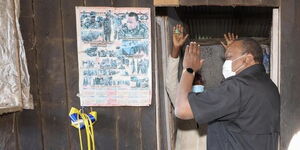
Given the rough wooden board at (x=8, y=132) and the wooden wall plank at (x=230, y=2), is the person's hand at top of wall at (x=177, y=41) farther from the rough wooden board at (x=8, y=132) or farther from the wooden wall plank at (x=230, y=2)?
the rough wooden board at (x=8, y=132)

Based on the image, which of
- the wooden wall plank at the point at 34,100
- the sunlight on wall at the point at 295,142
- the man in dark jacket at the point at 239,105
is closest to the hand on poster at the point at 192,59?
the man in dark jacket at the point at 239,105

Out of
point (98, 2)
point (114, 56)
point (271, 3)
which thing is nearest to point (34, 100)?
point (114, 56)

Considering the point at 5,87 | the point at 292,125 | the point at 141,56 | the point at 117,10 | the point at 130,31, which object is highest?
the point at 117,10

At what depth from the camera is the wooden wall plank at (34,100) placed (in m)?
1.69

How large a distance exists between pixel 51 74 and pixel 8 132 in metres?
0.39

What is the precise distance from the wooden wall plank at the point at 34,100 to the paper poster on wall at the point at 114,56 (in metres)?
0.25

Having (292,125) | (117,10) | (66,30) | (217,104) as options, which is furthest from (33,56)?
(292,125)

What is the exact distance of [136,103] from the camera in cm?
175

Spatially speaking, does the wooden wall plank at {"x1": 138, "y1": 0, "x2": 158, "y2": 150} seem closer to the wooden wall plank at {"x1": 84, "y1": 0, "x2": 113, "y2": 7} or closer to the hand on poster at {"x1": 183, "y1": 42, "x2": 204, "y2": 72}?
the hand on poster at {"x1": 183, "y1": 42, "x2": 204, "y2": 72}

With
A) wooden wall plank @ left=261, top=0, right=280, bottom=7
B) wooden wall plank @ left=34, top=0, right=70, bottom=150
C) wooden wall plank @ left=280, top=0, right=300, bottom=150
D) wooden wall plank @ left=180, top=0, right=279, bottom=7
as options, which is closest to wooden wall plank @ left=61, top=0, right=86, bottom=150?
wooden wall plank @ left=34, top=0, right=70, bottom=150

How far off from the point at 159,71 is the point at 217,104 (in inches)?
20.6

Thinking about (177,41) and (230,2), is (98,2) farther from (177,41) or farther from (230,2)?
(230,2)

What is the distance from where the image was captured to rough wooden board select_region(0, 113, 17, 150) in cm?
166

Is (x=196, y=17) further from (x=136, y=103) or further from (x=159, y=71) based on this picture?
(x=136, y=103)
